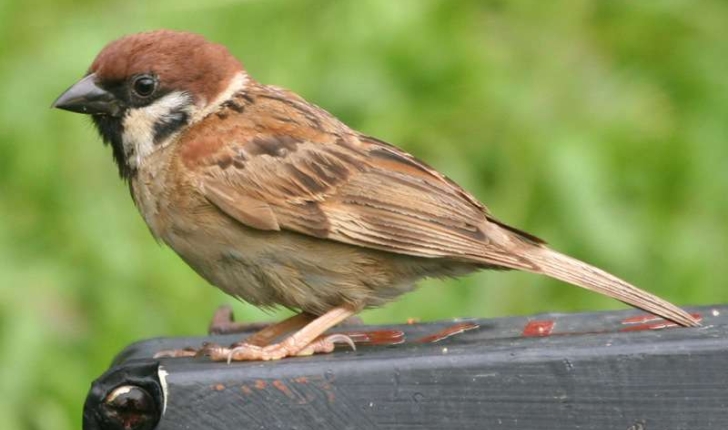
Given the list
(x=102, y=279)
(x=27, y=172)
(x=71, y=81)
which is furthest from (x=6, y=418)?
(x=71, y=81)

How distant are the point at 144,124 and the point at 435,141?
6.18 ft

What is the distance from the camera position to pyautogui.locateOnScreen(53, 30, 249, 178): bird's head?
4.37m

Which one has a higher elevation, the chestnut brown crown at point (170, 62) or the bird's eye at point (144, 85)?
the chestnut brown crown at point (170, 62)

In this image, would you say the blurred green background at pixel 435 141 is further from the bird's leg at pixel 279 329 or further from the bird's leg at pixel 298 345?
the bird's leg at pixel 298 345

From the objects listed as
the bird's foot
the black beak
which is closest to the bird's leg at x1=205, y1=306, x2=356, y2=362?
the bird's foot

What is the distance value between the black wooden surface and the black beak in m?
1.18

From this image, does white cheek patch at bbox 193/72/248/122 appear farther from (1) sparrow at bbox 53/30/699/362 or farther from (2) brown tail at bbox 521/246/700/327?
(2) brown tail at bbox 521/246/700/327

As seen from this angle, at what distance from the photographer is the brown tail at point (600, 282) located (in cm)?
385

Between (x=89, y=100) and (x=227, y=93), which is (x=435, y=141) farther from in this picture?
(x=89, y=100)

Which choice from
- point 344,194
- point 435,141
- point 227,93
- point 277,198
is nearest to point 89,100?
point 227,93

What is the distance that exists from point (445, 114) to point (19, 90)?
1.59 meters

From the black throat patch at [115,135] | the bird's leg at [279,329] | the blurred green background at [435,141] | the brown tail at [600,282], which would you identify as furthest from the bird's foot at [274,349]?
the blurred green background at [435,141]

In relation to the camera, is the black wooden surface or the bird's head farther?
the bird's head

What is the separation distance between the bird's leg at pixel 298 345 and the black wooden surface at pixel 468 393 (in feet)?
1.23
